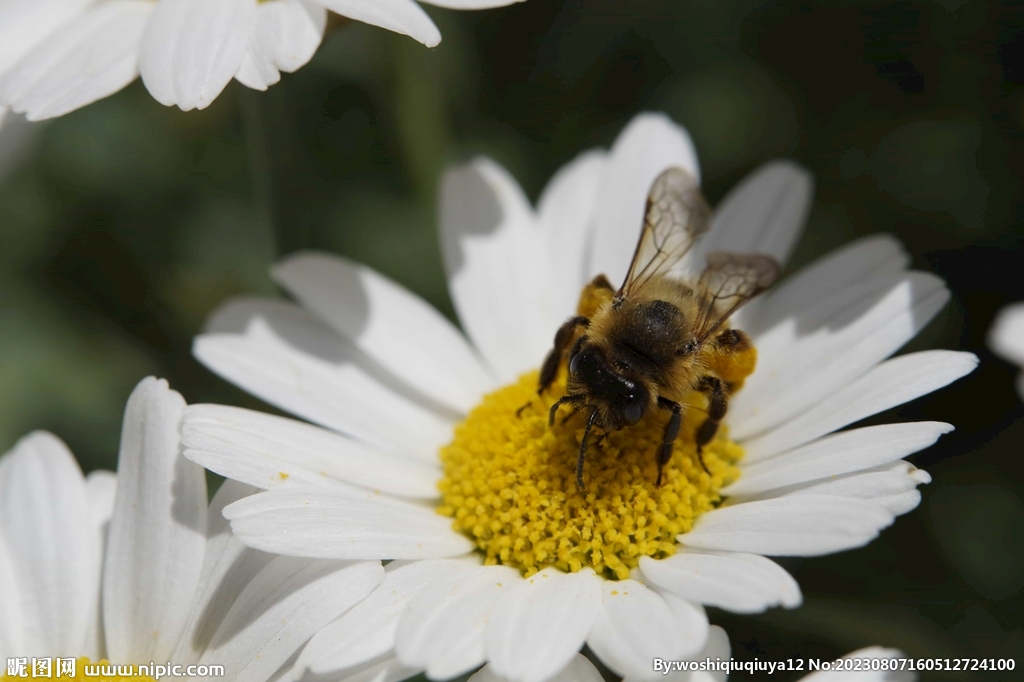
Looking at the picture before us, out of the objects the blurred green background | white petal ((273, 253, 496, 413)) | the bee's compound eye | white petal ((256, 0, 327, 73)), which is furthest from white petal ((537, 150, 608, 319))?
white petal ((256, 0, 327, 73))

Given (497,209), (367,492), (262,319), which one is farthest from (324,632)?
(497,209)

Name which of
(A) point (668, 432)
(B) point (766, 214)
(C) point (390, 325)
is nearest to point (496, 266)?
(C) point (390, 325)

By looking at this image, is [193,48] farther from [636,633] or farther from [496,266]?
[636,633]

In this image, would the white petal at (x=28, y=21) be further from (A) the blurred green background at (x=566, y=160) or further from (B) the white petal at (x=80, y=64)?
(A) the blurred green background at (x=566, y=160)

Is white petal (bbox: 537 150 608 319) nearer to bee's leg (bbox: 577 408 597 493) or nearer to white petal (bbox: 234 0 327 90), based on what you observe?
bee's leg (bbox: 577 408 597 493)

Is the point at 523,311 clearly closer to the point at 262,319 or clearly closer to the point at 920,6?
the point at 262,319
